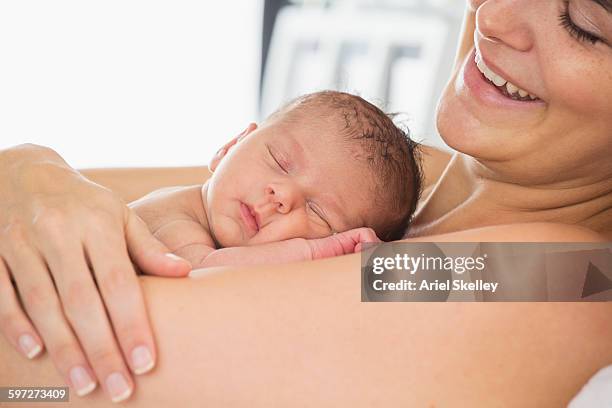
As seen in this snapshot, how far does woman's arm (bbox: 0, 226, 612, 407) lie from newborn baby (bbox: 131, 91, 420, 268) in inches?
10.9

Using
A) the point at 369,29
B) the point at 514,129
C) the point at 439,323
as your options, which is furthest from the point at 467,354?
the point at 369,29

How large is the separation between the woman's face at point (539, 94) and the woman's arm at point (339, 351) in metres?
0.38

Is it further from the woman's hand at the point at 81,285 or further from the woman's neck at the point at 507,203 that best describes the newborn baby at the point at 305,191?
the woman's hand at the point at 81,285

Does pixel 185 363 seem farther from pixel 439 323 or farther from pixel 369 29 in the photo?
pixel 369 29

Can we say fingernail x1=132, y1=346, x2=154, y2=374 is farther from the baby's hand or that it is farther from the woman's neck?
the woman's neck

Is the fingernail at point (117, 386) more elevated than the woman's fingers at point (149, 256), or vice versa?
the woman's fingers at point (149, 256)

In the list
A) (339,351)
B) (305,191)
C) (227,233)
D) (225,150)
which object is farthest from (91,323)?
(225,150)

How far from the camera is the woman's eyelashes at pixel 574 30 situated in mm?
1328

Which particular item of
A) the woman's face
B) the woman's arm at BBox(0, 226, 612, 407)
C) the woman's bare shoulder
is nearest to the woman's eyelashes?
the woman's face

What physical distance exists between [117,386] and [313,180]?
61cm

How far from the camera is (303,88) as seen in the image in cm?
440

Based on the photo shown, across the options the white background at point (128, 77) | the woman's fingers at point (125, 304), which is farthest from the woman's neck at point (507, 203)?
the white background at point (128, 77)

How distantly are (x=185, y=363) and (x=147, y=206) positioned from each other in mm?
551

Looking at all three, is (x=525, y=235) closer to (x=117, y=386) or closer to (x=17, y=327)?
(x=117, y=386)
